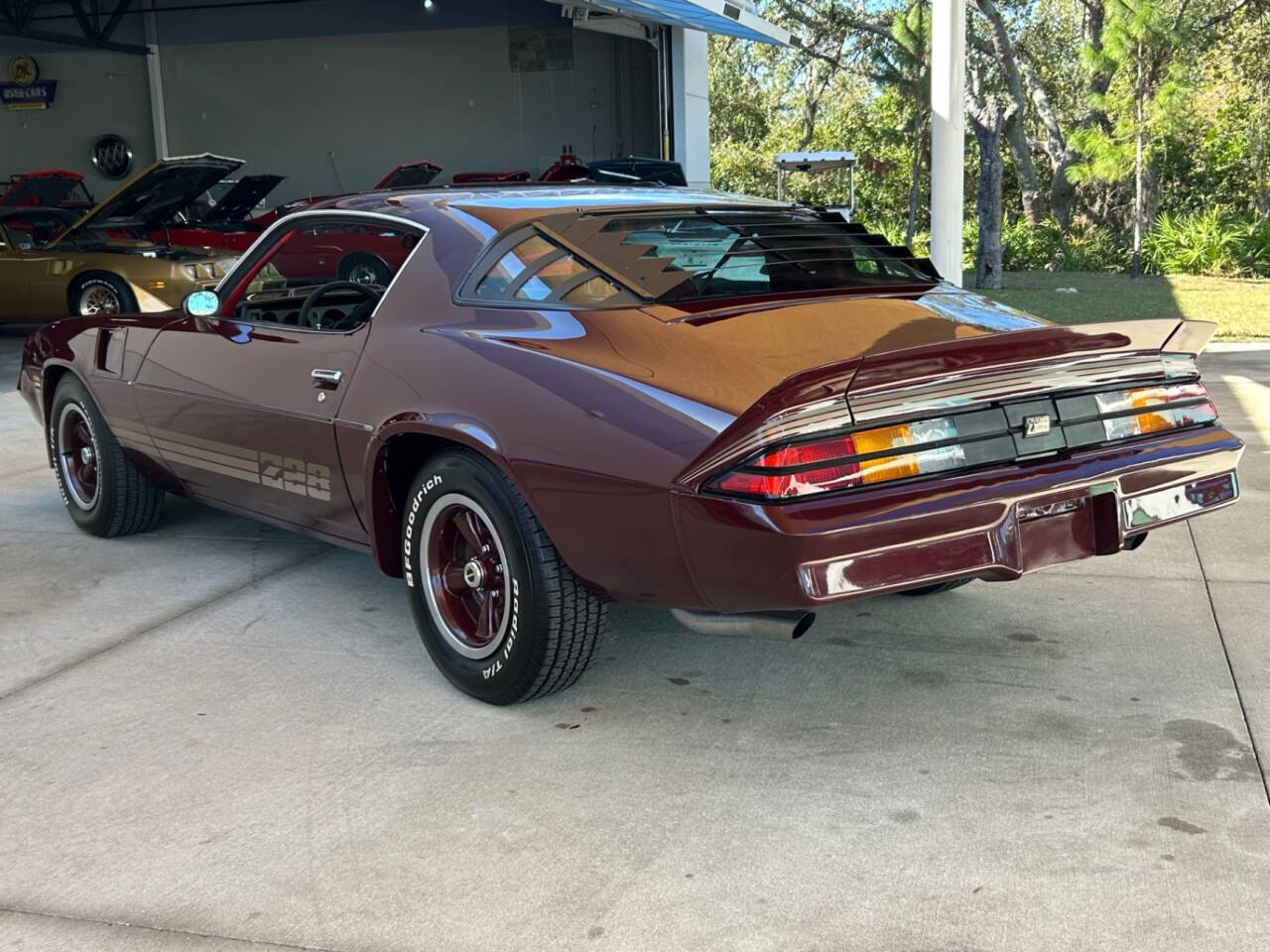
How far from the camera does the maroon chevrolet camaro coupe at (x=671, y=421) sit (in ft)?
9.89

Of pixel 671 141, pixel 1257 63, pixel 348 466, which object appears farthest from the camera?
pixel 1257 63

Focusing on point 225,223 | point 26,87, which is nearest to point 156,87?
point 26,87

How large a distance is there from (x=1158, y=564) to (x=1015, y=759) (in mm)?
2028

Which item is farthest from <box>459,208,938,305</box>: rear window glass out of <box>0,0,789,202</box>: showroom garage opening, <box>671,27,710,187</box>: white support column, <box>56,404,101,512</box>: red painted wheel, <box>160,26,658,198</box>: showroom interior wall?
<box>160,26,658,198</box>: showroom interior wall

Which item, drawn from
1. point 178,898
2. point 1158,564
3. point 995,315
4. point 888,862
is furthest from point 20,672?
point 1158,564

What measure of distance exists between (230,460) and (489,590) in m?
1.41

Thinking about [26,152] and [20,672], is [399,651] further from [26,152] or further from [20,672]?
[26,152]

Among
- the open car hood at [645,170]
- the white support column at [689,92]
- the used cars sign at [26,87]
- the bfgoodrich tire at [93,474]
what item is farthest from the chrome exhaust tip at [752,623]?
the used cars sign at [26,87]

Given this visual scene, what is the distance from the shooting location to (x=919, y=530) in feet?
9.97

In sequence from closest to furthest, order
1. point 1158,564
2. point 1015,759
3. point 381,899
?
1. point 381,899
2. point 1015,759
3. point 1158,564

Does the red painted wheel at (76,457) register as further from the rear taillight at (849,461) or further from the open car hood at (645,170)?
the open car hood at (645,170)

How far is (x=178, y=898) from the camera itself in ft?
8.86

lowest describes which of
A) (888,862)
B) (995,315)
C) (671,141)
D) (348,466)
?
(888,862)

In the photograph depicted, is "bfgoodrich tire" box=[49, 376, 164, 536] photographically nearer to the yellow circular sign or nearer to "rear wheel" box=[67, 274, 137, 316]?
"rear wheel" box=[67, 274, 137, 316]
